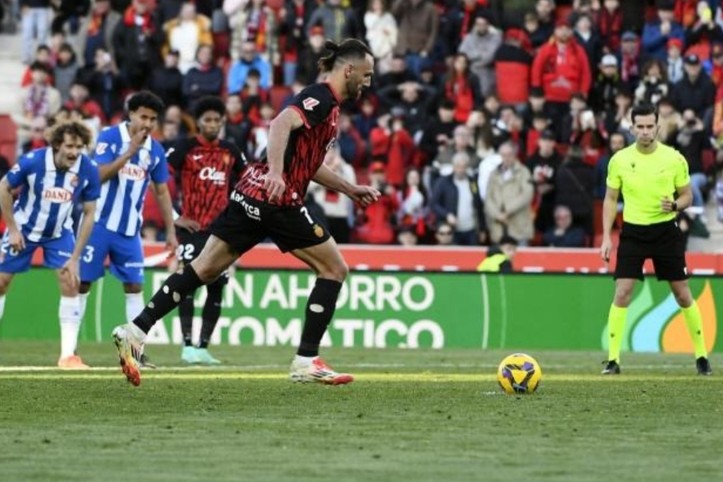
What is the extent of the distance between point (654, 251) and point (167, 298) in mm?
4790

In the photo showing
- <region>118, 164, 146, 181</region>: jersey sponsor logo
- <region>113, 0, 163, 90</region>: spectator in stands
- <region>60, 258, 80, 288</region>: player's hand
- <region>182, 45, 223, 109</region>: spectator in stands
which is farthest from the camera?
<region>113, 0, 163, 90</region>: spectator in stands

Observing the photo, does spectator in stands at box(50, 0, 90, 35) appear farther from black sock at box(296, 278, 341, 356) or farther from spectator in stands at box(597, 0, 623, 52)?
black sock at box(296, 278, 341, 356)

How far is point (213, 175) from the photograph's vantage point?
692 inches

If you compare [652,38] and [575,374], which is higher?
[652,38]

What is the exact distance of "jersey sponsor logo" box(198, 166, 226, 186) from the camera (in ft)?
57.7

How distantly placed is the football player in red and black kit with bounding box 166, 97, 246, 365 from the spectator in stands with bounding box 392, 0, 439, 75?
A: 35.2 ft

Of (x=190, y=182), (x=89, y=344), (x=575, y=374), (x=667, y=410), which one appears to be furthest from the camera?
(x=89, y=344)

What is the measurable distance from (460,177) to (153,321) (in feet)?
43.6

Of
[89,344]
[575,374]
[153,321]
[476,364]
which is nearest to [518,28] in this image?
[89,344]

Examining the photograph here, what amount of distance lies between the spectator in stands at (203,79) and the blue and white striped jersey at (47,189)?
11.4 m

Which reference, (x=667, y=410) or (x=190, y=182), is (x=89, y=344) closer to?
(x=190, y=182)

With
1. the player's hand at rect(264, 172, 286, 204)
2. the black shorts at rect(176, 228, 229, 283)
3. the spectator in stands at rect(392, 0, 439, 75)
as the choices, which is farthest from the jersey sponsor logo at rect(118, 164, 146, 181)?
the spectator in stands at rect(392, 0, 439, 75)

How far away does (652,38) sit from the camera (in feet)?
89.8

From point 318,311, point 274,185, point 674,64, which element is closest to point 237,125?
point 674,64
